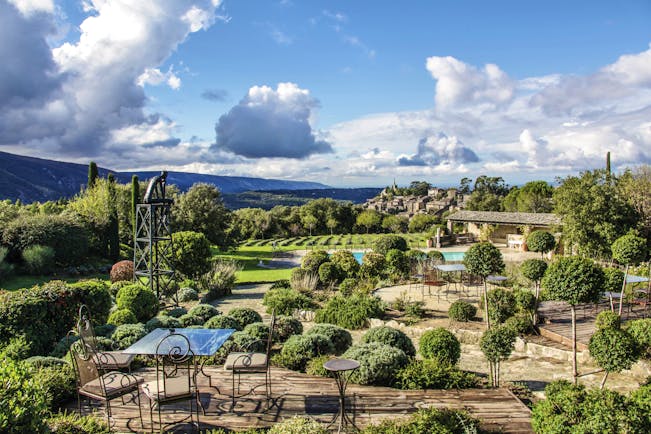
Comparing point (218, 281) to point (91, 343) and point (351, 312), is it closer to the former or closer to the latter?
point (351, 312)

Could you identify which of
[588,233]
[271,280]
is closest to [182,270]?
[271,280]

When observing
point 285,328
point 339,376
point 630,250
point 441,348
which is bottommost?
point 285,328

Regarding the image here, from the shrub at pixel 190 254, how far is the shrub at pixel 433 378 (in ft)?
44.8

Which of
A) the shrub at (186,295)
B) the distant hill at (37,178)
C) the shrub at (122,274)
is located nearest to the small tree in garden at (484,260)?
the shrub at (186,295)

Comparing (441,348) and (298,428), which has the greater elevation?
(298,428)

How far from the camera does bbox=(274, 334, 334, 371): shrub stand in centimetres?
754

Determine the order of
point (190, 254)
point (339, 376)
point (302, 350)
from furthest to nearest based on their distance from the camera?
point (190, 254)
point (302, 350)
point (339, 376)

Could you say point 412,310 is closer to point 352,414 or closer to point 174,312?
point 174,312

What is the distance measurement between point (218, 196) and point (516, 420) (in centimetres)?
3123

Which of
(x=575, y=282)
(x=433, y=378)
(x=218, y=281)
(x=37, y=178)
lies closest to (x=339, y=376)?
(x=433, y=378)

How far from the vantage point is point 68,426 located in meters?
4.50

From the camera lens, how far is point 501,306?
1220 centimetres

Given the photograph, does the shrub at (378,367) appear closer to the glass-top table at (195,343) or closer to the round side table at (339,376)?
the round side table at (339,376)

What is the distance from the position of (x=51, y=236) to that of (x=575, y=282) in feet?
89.9
